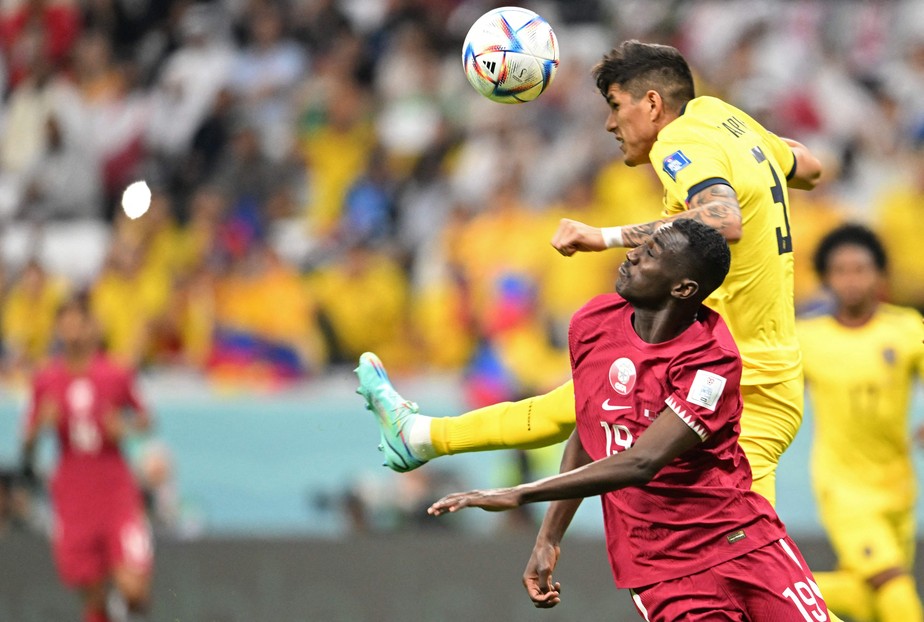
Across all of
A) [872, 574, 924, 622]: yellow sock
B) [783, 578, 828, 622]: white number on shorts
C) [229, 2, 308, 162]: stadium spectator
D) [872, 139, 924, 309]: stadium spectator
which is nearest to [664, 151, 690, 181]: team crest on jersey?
[783, 578, 828, 622]: white number on shorts

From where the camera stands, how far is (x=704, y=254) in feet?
14.5

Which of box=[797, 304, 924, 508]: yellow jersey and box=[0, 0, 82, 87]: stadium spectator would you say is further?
box=[0, 0, 82, 87]: stadium spectator

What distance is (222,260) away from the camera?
37.7 feet

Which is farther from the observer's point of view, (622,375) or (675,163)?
(675,163)

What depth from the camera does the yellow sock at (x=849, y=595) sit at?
7172 mm

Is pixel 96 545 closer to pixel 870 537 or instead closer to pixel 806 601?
pixel 870 537

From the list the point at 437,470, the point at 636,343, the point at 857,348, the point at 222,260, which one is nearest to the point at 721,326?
the point at 636,343

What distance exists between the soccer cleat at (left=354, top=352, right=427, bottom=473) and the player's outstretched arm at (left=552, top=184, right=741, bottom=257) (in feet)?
2.97

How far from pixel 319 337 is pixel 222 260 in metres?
1.29

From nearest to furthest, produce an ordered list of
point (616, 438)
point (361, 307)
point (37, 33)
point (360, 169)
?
point (616, 438) < point (361, 307) < point (360, 169) < point (37, 33)

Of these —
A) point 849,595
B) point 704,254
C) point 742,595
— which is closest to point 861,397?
point 849,595

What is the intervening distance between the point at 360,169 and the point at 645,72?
7.17 metres

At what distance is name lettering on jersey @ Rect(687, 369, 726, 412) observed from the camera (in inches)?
171

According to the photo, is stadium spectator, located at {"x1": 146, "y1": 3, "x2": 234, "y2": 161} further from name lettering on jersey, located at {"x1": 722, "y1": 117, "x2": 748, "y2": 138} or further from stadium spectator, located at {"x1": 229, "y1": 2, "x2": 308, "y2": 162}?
name lettering on jersey, located at {"x1": 722, "y1": 117, "x2": 748, "y2": 138}
